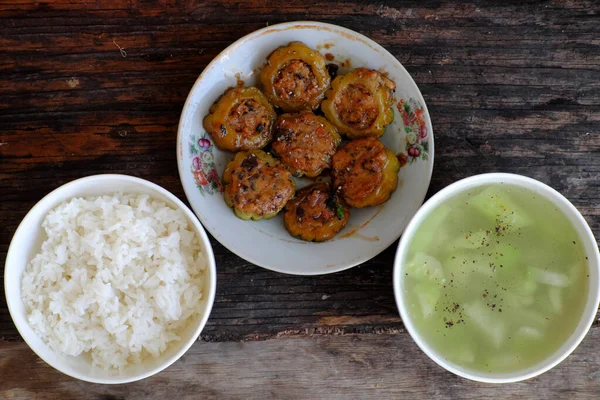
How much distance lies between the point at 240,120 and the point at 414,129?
682 millimetres

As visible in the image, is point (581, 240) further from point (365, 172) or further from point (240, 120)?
point (240, 120)

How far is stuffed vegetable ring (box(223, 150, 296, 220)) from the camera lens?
2064 millimetres

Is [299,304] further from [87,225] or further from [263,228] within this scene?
[87,225]

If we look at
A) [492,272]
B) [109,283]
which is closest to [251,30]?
[109,283]

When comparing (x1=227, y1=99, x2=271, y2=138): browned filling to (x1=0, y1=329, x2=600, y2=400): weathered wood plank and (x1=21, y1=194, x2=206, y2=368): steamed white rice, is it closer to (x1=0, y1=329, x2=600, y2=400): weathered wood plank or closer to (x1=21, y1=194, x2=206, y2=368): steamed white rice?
(x1=21, y1=194, x2=206, y2=368): steamed white rice

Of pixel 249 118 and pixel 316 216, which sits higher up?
pixel 249 118

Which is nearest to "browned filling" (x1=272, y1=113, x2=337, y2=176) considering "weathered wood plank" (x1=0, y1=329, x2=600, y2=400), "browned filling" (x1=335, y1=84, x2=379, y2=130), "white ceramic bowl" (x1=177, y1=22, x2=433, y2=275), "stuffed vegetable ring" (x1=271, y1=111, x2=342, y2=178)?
"stuffed vegetable ring" (x1=271, y1=111, x2=342, y2=178)

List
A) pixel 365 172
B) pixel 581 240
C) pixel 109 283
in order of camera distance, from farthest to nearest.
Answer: pixel 365 172, pixel 109 283, pixel 581 240

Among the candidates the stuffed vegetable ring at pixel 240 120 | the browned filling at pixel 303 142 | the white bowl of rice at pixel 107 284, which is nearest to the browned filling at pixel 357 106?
the browned filling at pixel 303 142

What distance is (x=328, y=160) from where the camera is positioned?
6.99ft

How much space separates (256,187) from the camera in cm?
207

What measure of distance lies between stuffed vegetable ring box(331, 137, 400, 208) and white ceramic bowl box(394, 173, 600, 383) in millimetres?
270

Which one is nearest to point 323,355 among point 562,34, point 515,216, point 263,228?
point 263,228

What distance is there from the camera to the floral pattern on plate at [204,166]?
2.10 m
